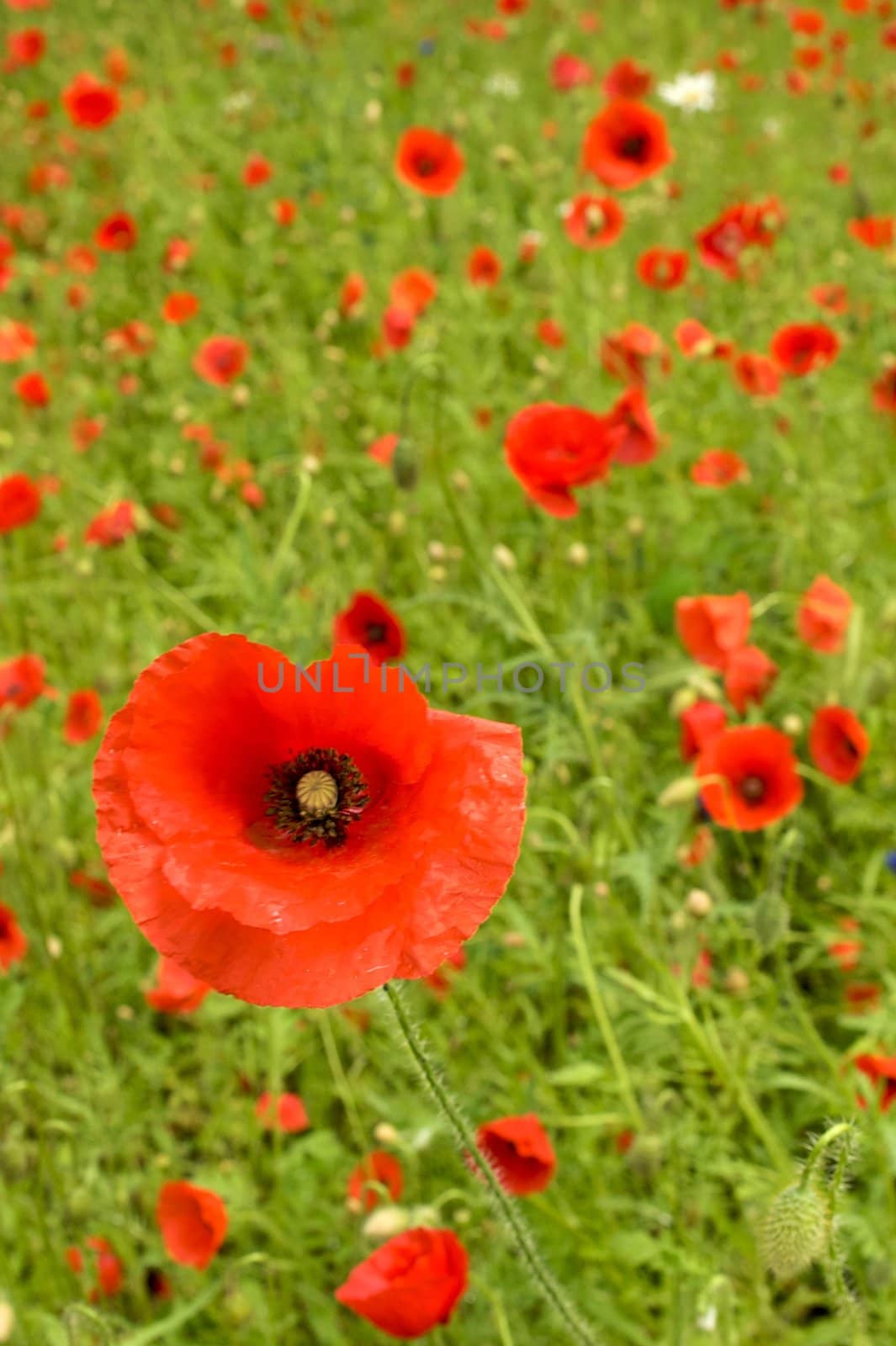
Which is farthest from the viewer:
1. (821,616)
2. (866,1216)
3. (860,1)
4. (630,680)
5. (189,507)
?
(860,1)

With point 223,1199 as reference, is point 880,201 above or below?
above

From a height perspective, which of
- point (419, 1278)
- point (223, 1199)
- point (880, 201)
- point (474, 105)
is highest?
point (474, 105)

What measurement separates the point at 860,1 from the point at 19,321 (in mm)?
3586

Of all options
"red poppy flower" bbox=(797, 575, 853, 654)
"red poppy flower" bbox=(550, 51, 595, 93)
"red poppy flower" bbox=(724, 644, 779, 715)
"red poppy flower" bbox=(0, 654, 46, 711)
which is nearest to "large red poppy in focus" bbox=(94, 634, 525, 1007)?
"red poppy flower" bbox=(724, 644, 779, 715)

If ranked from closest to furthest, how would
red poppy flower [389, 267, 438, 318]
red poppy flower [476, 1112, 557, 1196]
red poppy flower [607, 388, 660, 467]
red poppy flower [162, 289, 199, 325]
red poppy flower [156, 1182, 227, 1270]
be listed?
red poppy flower [476, 1112, 557, 1196] < red poppy flower [156, 1182, 227, 1270] < red poppy flower [607, 388, 660, 467] < red poppy flower [389, 267, 438, 318] < red poppy flower [162, 289, 199, 325]

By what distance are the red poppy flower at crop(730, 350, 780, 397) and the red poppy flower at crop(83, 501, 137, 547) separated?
4.48ft

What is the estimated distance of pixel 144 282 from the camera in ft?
14.8

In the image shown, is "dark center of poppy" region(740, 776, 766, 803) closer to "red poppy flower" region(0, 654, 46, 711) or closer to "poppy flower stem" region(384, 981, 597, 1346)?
"poppy flower stem" region(384, 981, 597, 1346)

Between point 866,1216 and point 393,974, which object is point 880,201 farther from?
point 393,974

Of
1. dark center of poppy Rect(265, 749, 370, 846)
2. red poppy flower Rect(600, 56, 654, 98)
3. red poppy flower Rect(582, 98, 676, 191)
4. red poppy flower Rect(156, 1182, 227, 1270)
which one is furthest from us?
red poppy flower Rect(600, 56, 654, 98)

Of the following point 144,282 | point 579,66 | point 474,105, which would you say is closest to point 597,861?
point 579,66

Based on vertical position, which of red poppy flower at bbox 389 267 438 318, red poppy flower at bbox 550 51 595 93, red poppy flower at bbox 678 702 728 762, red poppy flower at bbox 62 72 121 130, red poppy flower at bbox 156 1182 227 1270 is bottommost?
red poppy flower at bbox 156 1182 227 1270

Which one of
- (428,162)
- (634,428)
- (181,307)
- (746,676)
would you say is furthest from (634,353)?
(181,307)

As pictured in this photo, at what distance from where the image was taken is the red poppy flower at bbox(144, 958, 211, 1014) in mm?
1749
